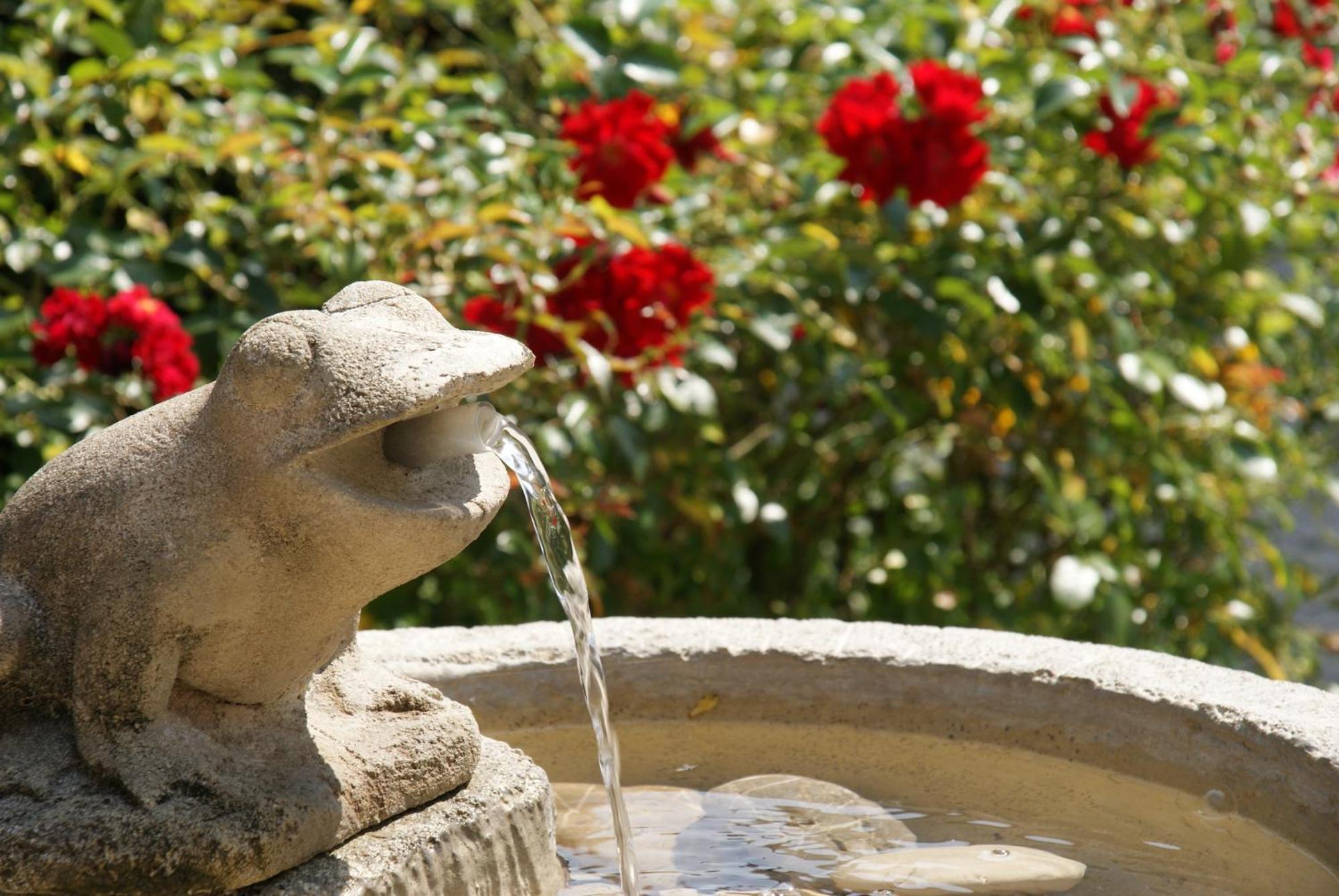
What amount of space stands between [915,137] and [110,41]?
144 centimetres

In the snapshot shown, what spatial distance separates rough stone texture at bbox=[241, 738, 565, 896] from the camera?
151cm

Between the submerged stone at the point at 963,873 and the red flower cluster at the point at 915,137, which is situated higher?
the red flower cluster at the point at 915,137

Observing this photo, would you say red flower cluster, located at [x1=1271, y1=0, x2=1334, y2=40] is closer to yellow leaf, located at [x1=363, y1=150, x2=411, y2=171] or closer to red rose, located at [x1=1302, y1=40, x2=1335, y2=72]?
red rose, located at [x1=1302, y1=40, x2=1335, y2=72]

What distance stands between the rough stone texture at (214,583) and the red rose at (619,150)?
1.30 meters

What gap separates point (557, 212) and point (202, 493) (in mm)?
1572

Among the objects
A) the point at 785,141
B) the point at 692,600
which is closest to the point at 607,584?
the point at 692,600

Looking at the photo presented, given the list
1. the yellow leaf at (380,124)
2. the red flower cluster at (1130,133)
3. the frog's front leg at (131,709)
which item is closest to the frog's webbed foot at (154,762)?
the frog's front leg at (131,709)

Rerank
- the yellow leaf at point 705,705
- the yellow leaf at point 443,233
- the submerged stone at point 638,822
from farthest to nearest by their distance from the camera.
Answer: the yellow leaf at point 443,233 < the yellow leaf at point 705,705 < the submerged stone at point 638,822

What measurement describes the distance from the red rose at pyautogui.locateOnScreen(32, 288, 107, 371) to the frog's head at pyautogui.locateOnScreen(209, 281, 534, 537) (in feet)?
3.80

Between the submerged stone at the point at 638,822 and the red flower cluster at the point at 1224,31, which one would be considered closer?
the submerged stone at the point at 638,822

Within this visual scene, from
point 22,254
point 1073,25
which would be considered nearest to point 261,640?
point 22,254

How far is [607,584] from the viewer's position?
3391 millimetres

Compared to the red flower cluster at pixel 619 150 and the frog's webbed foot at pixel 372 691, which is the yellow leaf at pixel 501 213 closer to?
the red flower cluster at pixel 619 150

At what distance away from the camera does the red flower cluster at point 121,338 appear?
2.51 meters
